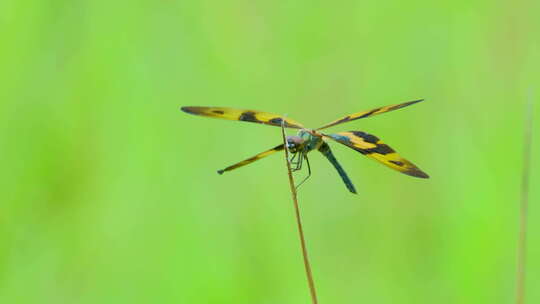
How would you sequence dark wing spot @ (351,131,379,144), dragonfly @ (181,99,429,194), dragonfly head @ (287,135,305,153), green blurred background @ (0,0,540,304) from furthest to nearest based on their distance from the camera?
green blurred background @ (0,0,540,304) → dragonfly head @ (287,135,305,153) → dark wing spot @ (351,131,379,144) → dragonfly @ (181,99,429,194)

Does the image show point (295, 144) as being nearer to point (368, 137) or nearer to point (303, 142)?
point (303, 142)

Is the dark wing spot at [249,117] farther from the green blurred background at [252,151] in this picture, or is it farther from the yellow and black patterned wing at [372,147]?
the green blurred background at [252,151]

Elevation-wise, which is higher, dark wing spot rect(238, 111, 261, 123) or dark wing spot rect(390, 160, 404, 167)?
dark wing spot rect(238, 111, 261, 123)

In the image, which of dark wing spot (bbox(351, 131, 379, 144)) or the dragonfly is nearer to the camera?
the dragonfly

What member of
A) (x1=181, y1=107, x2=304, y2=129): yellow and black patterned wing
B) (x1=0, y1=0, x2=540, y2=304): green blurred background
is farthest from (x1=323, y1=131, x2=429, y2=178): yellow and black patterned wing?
(x1=0, y1=0, x2=540, y2=304): green blurred background

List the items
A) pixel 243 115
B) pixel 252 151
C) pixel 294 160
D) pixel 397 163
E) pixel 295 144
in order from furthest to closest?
1. pixel 252 151
2. pixel 294 160
3. pixel 295 144
4. pixel 243 115
5. pixel 397 163

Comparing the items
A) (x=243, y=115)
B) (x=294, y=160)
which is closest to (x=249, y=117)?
(x=243, y=115)

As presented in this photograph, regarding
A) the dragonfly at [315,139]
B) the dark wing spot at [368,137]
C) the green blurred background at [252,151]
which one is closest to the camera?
the dragonfly at [315,139]

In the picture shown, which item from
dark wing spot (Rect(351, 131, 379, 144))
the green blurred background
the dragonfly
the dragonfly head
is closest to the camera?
the dragonfly

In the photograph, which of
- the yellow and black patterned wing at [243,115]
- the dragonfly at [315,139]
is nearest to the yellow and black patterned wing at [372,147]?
the dragonfly at [315,139]

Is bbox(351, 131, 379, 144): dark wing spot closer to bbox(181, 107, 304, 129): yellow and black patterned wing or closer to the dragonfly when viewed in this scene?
the dragonfly
